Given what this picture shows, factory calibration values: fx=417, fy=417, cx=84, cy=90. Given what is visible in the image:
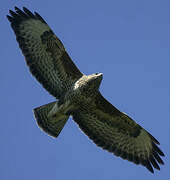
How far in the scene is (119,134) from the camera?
34.0 ft

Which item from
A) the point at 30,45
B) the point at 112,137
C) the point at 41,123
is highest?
the point at 30,45

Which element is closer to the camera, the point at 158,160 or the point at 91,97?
the point at 91,97

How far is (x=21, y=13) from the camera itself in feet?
33.1

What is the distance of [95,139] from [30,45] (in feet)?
9.06

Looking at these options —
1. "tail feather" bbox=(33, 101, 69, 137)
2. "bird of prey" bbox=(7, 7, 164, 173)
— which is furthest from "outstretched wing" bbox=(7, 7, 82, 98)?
"tail feather" bbox=(33, 101, 69, 137)

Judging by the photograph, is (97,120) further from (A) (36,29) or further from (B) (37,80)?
(A) (36,29)

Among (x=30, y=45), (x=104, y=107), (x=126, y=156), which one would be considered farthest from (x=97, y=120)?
(x=30, y=45)

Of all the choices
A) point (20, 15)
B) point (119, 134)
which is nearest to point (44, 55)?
point (20, 15)

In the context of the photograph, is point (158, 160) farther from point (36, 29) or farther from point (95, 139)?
point (36, 29)

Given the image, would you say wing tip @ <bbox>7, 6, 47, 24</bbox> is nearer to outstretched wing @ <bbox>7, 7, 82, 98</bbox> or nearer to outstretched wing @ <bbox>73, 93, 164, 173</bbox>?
outstretched wing @ <bbox>7, 7, 82, 98</bbox>

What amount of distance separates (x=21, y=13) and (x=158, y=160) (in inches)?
194

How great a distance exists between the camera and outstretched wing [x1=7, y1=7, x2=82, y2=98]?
981cm

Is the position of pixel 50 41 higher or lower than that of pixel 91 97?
higher

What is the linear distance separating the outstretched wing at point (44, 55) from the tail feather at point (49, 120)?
418mm
